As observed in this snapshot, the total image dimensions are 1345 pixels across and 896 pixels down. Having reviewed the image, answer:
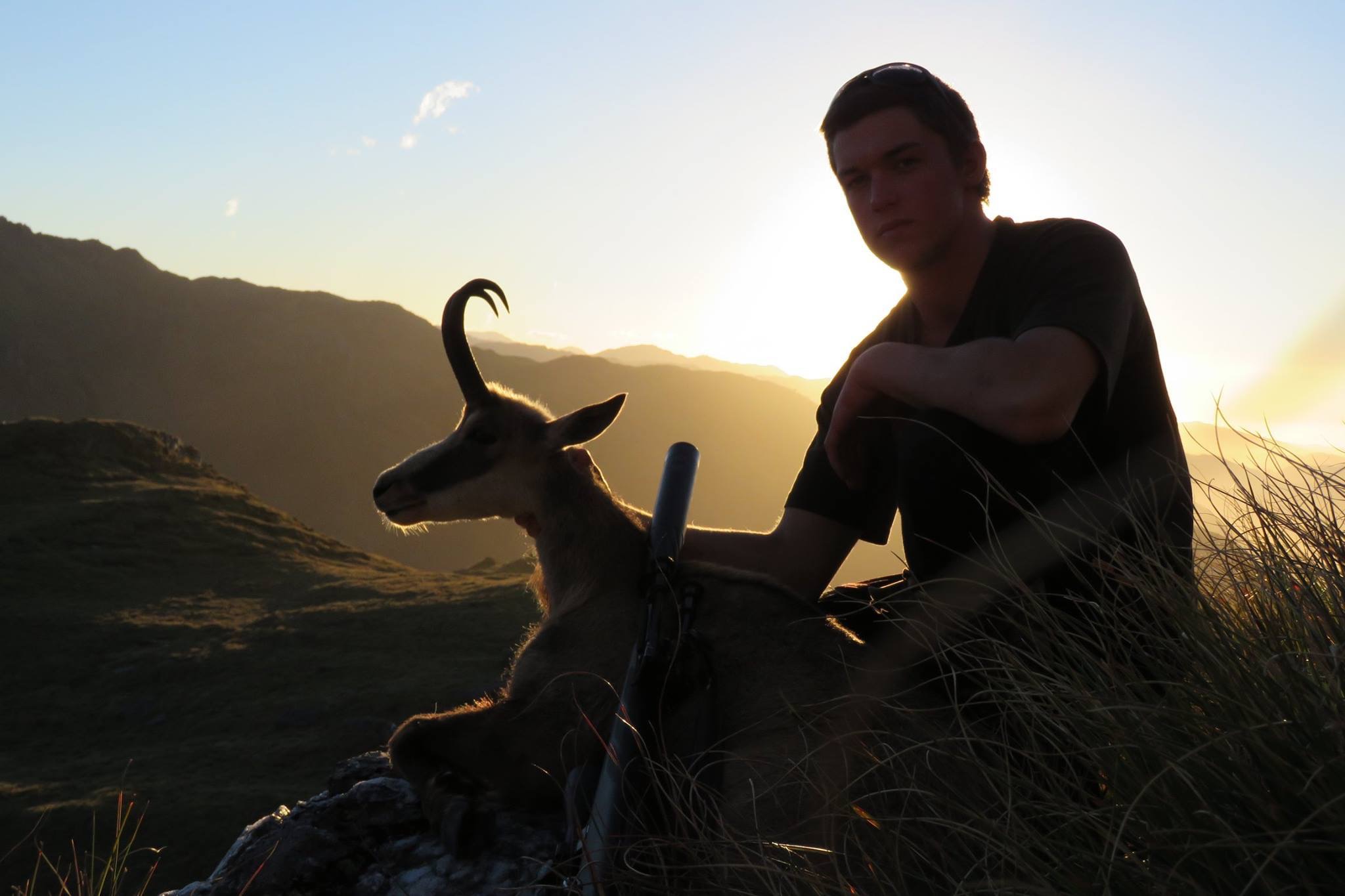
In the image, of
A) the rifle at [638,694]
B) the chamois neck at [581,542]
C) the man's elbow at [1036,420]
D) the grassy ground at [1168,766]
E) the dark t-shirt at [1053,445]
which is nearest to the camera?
the grassy ground at [1168,766]

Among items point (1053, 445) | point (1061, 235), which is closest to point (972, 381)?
point (1053, 445)

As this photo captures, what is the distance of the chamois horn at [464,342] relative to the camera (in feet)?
19.9

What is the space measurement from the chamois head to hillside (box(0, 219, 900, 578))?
70.0 m

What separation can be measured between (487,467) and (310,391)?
97.1 m

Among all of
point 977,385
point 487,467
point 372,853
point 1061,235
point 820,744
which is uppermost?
point 1061,235

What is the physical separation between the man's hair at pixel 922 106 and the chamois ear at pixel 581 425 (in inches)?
78.4

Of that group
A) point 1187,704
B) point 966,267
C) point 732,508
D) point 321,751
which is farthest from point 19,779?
point 732,508

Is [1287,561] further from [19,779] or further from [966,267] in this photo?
[19,779]

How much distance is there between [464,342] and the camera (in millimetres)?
6145

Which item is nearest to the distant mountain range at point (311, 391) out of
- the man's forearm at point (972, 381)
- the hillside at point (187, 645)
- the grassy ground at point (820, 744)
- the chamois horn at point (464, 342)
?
the hillside at point (187, 645)

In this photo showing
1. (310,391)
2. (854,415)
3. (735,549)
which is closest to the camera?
(854,415)

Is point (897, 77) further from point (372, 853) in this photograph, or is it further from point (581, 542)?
point (372, 853)

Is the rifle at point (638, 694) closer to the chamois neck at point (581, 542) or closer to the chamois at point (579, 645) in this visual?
the chamois at point (579, 645)

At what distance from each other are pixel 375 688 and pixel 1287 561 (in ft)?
51.5
